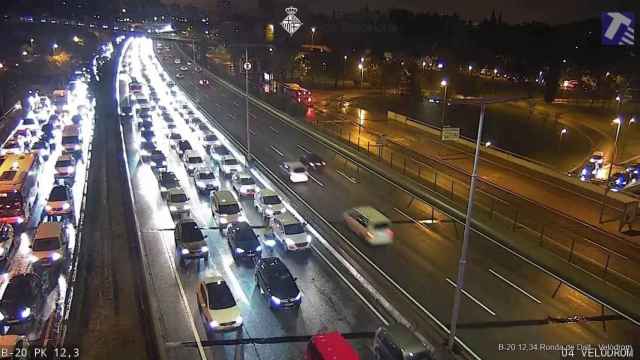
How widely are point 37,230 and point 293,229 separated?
497 inches

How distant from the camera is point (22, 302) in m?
18.6

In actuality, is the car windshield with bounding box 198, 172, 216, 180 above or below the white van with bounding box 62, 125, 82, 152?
below

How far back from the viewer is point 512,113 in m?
73.2

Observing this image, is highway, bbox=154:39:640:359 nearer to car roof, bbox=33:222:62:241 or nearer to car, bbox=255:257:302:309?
car, bbox=255:257:302:309

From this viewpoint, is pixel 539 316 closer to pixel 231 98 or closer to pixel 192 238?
pixel 192 238

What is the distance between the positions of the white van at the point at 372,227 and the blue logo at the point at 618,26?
1642cm

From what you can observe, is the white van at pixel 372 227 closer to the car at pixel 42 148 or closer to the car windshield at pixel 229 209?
the car windshield at pixel 229 209

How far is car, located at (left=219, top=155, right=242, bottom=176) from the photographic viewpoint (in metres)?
37.0

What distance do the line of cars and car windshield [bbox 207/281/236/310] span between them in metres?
6.22

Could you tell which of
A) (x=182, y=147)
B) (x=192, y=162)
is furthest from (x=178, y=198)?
(x=182, y=147)

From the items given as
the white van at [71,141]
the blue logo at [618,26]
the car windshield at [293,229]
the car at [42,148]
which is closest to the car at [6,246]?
the car windshield at [293,229]

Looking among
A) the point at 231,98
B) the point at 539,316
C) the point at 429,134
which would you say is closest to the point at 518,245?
the point at 539,316

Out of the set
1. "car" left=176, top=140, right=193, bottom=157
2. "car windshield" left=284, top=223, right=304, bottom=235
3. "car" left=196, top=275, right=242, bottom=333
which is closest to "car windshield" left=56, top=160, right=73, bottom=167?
"car" left=176, top=140, right=193, bottom=157

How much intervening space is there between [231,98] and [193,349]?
6226 centimetres
